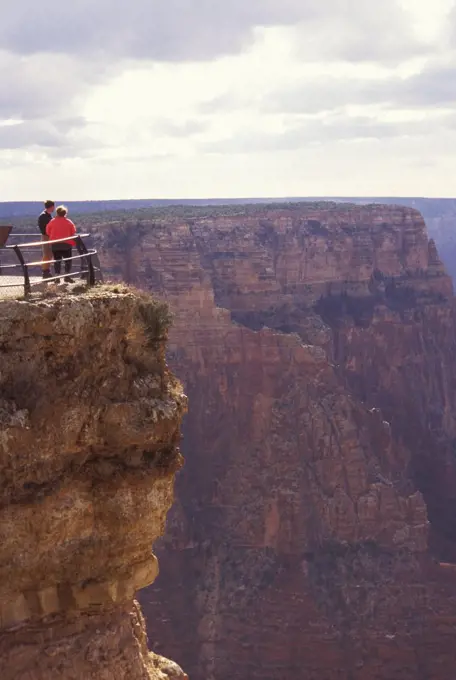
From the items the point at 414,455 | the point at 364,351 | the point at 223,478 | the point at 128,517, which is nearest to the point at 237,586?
the point at 223,478

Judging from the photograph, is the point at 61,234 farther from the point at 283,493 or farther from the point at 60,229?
the point at 283,493

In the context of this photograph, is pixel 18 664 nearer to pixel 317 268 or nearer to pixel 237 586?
pixel 237 586

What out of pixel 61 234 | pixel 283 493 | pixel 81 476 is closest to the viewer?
pixel 81 476

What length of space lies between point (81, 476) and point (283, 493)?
122 ft

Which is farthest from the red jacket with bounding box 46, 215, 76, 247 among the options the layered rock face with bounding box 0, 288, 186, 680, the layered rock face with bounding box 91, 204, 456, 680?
the layered rock face with bounding box 91, 204, 456, 680

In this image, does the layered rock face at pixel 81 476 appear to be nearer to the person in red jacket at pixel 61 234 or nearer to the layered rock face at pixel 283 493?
the person in red jacket at pixel 61 234

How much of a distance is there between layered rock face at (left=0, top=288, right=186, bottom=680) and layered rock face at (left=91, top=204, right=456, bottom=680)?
33.4m

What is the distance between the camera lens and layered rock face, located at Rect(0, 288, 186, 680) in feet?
33.2

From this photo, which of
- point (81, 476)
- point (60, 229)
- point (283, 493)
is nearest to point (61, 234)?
point (60, 229)

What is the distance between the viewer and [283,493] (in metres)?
47.4

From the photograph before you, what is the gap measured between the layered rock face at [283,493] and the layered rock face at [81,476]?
33.4 metres

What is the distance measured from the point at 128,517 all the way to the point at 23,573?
110 centimetres

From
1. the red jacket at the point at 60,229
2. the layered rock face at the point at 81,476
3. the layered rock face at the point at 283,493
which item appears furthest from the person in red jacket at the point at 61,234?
the layered rock face at the point at 283,493

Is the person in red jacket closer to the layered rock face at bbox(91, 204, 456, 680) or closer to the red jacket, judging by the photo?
the red jacket
